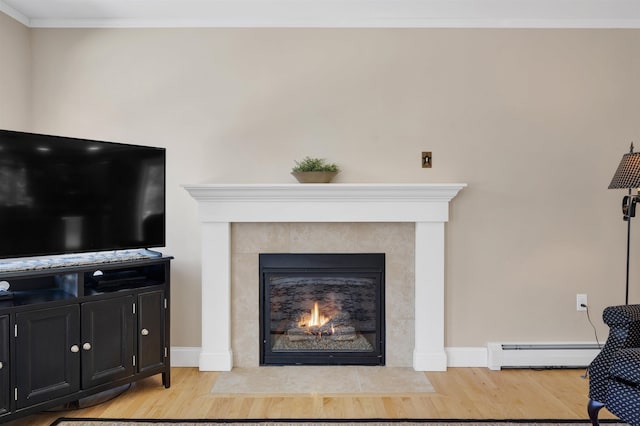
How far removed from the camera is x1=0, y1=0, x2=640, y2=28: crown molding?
3068mm

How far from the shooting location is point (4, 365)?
2305 millimetres

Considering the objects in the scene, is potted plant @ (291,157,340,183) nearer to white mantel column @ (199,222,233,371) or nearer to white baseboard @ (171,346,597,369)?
white mantel column @ (199,222,233,371)

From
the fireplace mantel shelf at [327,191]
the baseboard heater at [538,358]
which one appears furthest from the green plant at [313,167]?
the baseboard heater at [538,358]

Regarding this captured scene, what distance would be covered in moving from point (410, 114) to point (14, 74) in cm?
268

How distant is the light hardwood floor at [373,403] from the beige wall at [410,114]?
66 cm

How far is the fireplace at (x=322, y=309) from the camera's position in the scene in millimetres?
3340

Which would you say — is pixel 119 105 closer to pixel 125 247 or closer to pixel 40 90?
pixel 40 90

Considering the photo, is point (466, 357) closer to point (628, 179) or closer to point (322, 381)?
point (322, 381)

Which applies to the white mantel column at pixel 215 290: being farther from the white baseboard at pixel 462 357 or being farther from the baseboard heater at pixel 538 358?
the baseboard heater at pixel 538 358

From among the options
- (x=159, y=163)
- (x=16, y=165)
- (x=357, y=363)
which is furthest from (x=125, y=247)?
(x=357, y=363)

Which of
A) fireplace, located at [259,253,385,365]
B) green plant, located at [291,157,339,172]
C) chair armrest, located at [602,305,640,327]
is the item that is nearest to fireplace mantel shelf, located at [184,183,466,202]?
green plant, located at [291,157,339,172]

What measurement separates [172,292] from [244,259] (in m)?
0.57

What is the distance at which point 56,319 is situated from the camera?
248 cm

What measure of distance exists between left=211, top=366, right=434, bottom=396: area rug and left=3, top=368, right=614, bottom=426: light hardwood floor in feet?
0.25
